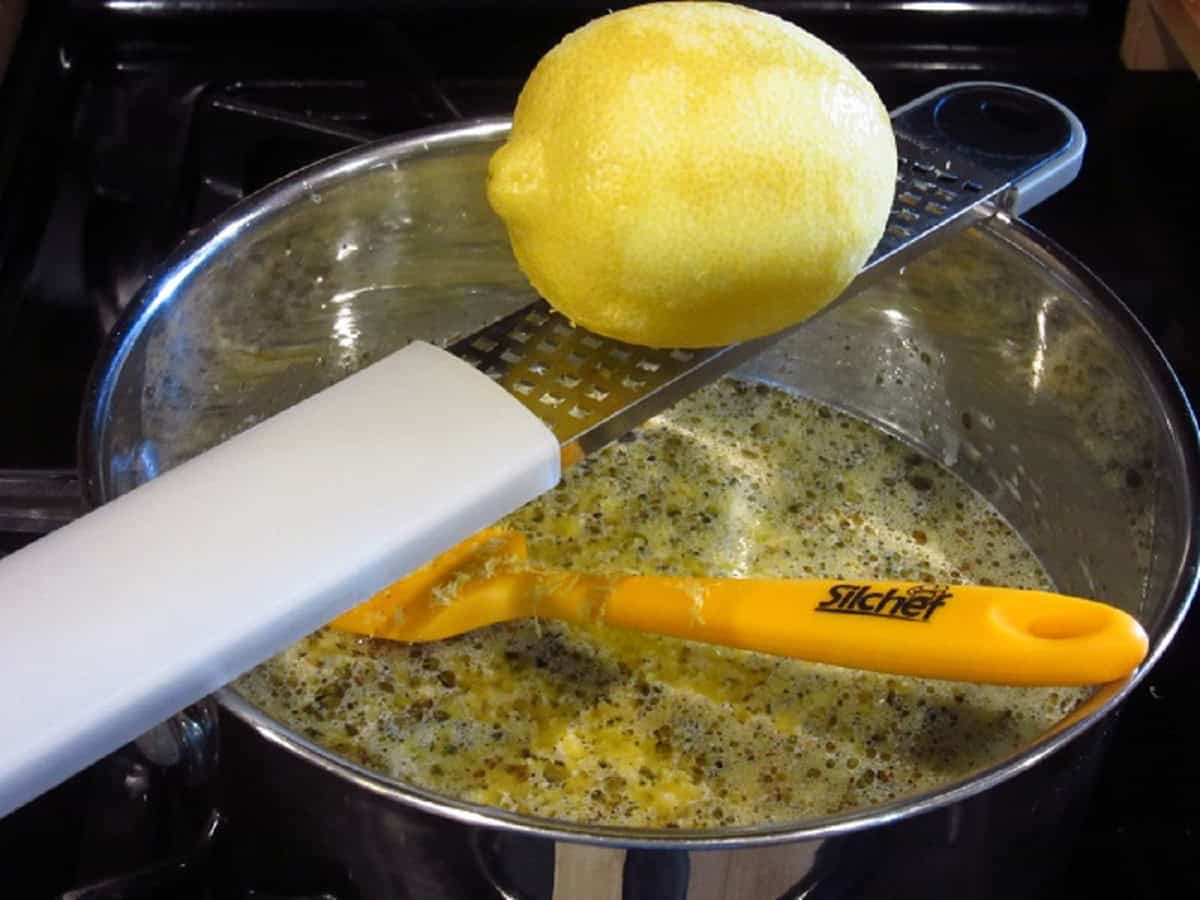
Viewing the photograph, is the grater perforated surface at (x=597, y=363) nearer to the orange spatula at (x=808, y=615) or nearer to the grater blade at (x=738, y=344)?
the grater blade at (x=738, y=344)

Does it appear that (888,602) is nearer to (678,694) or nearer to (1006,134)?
(678,694)

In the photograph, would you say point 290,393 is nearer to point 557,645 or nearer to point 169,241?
point 169,241

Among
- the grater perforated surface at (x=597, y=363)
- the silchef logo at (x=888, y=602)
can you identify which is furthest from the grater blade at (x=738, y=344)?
the silchef logo at (x=888, y=602)

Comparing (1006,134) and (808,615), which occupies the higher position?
(1006,134)

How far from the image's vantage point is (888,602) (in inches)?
20.9

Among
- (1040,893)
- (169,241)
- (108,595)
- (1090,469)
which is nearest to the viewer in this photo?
(108,595)

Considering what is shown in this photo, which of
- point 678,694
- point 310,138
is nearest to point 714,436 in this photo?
point 678,694

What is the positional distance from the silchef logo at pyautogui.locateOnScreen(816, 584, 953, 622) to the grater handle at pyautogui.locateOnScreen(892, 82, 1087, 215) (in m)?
0.22

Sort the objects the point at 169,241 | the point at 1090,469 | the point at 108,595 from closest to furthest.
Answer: the point at 108,595 < the point at 1090,469 < the point at 169,241

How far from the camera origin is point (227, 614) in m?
0.39

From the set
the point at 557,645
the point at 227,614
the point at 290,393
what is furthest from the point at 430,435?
the point at 290,393

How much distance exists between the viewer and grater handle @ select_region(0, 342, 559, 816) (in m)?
0.37

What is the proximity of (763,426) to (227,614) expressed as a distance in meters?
0.49

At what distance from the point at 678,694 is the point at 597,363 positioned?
206 millimetres
